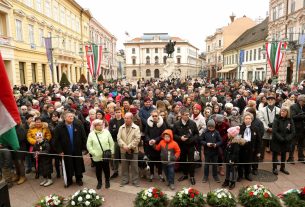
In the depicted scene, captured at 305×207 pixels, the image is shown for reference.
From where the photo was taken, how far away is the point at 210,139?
5844 mm

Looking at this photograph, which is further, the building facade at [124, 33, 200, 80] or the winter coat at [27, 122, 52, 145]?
the building facade at [124, 33, 200, 80]

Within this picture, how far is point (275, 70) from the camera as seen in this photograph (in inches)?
701

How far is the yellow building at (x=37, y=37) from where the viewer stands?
23.3 meters

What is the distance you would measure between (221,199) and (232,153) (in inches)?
52.3

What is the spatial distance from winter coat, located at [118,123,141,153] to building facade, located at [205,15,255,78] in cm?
6157

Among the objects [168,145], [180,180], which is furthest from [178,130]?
A: [180,180]

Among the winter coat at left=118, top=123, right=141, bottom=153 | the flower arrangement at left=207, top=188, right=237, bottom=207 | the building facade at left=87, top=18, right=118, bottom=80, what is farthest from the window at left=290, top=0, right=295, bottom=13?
the building facade at left=87, top=18, right=118, bottom=80

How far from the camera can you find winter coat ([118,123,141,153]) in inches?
224

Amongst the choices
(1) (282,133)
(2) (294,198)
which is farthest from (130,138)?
(1) (282,133)

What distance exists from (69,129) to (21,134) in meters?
1.37

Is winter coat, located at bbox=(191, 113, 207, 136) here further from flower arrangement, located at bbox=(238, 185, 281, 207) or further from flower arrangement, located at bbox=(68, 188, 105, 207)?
flower arrangement, located at bbox=(68, 188, 105, 207)

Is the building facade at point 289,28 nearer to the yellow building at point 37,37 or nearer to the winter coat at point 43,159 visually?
the yellow building at point 37,37

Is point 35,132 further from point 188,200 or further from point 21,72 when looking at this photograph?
point 21,72

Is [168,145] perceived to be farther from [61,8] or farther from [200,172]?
[61,8]
